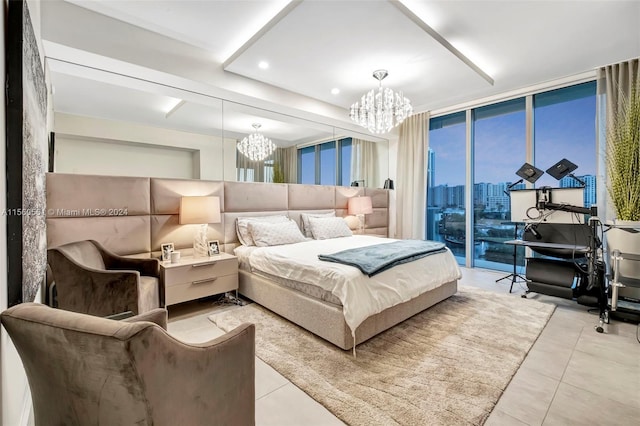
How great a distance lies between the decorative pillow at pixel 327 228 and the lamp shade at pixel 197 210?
5.12 ft

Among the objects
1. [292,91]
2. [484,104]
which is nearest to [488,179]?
[484,104]

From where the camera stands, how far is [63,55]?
2.64m

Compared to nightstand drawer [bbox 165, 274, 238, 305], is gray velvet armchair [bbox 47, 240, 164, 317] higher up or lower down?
higher up

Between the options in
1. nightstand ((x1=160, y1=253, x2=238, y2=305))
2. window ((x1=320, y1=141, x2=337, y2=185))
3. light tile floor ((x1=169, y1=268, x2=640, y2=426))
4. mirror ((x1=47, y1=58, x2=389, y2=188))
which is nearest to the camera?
light tile floor ((x1=169, y1=268, x2=640, y2=426))

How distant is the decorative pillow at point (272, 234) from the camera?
361 cm

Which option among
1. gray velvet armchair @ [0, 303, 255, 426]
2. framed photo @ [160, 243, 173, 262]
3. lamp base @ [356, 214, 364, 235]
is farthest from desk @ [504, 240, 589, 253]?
framed photo @ [160, 243, 173, 262]

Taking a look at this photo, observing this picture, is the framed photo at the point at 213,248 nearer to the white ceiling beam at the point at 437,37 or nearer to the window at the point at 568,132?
the white ceiling beam at the point at 437,37

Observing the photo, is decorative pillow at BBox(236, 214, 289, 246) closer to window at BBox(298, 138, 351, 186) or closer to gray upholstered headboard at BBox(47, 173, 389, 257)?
gray upholstered headboard at BBox(47, 173, 389, 257)

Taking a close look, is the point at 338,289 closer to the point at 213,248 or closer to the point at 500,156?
the point at 213,248

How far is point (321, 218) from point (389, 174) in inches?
94.8

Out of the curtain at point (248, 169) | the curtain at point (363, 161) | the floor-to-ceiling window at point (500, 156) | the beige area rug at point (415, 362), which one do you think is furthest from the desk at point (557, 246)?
the curtain at point (248, 169)

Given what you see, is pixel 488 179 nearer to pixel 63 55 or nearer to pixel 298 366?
pixel 298 366

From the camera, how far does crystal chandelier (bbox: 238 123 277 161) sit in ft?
13.3

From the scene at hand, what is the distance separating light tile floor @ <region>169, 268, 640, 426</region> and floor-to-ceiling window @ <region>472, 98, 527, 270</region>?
225cm
